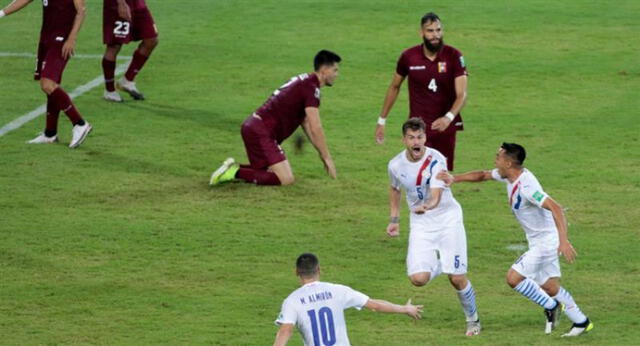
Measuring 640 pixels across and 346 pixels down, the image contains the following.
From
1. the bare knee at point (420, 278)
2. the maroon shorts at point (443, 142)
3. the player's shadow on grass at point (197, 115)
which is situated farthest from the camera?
the player's shadow on grass at point (197, 115)

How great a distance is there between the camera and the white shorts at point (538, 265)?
1311cm

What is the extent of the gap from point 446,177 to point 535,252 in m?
1.06

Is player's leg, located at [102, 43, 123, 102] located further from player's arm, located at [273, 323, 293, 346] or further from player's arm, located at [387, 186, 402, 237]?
player's arm, located at [273, 323, 293, 346]

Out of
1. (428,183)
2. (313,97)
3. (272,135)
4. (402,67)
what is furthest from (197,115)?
(428,183)

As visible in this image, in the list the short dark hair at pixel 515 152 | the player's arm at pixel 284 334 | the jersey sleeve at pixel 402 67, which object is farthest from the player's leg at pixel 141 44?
the player's arm at pixel 284 334

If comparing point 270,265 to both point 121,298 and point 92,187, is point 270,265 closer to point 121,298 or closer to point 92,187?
point 121,298

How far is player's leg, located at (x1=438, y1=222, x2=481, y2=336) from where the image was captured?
43.2 feet

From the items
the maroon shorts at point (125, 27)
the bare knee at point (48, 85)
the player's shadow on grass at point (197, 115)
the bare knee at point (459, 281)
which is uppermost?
the bare knee at point (459, 281)

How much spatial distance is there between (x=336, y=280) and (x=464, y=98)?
282cm

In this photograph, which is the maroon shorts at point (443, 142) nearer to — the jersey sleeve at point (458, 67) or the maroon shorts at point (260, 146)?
the jersey sleeve at point (458, 67)

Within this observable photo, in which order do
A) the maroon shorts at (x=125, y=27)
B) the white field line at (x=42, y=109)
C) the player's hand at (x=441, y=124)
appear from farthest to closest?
1. the maroon shorts at (x=125, y=27)
2. the white field line at (x=42, y=109)
3. the player's hand at (x=441, y=124)

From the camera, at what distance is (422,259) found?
13445 millimetres

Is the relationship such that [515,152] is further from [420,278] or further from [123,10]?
[123,10]

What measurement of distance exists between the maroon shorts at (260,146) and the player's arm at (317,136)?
61cm
